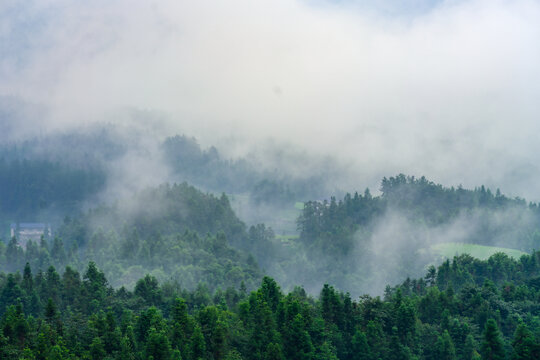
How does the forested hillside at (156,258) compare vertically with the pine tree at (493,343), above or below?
above

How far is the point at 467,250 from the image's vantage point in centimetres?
18625

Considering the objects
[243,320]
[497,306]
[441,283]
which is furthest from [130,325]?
[441,283]

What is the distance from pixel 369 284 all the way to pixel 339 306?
95435 mm

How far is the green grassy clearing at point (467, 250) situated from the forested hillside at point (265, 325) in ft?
242

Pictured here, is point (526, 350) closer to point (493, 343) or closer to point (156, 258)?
point (493, 343)

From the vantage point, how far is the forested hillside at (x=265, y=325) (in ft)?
249

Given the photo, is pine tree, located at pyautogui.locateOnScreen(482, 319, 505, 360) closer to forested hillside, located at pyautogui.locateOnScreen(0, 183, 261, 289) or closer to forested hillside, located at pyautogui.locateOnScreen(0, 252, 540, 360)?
forested hillside, located at pyautogui.locateOnScreen(0, 252, 540, 360)

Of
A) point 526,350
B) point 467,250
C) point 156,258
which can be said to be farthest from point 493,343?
point 467,250

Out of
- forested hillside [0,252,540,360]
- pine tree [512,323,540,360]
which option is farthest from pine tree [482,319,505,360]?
pine tree [512,323,540,360]

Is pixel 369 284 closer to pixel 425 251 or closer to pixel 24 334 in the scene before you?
pixel 425 251

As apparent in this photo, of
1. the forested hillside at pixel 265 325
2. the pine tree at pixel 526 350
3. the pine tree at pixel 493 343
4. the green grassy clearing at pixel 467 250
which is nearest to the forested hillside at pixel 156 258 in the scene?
the green grassy clearing at pixel 467 250

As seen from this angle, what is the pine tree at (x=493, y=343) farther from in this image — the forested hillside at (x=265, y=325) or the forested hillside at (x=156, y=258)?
the forested hillside at (x=156, y=258)

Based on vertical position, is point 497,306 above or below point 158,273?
below

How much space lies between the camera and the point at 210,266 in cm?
17138
